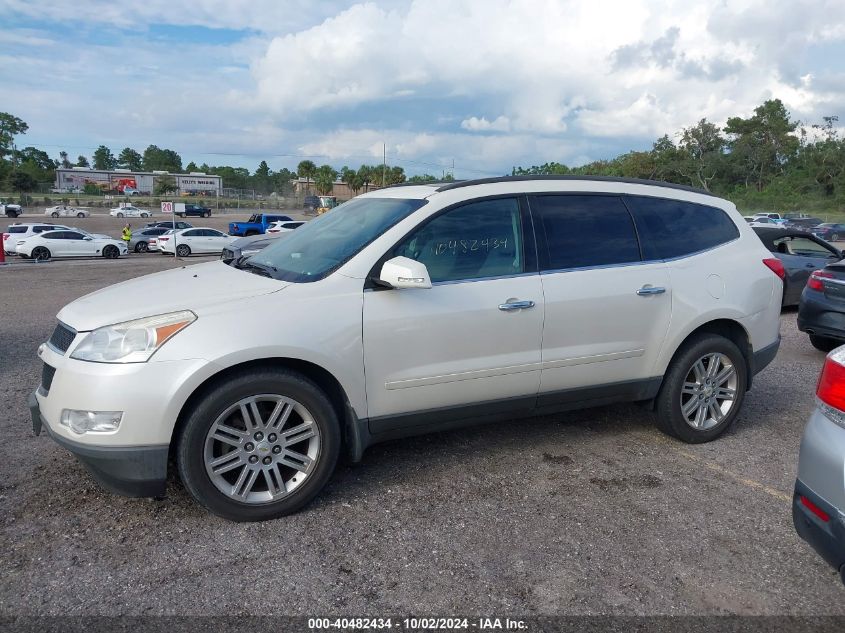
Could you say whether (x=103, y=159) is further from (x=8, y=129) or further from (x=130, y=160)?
(x=8, y=129)

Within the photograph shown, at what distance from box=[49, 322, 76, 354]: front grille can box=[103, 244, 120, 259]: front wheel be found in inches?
1004

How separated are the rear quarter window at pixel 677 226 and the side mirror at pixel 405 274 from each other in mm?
1803

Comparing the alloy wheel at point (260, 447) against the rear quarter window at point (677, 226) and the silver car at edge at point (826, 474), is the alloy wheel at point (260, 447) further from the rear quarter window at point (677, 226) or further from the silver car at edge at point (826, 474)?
the rear quarter window at point (677, 226)

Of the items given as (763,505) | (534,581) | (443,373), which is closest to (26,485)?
(443,373)

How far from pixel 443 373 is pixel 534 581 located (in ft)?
4.07

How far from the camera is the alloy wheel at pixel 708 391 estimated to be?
4.64 meters

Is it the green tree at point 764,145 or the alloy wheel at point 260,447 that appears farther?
the green tree at point 764,145

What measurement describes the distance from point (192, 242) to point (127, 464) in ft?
91.5

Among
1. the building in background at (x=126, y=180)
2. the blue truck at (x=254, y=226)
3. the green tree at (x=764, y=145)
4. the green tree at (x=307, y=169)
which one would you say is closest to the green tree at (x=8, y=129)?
the building in background at (x=126, y=180)

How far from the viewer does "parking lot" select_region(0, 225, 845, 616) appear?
287cm

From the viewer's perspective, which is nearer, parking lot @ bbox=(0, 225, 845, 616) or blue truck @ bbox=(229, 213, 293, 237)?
parking lot @ bbox=(0, 225, 845, 616)

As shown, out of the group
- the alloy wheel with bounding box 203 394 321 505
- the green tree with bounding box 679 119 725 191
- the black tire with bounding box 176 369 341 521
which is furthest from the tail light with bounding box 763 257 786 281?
the green tree with bounding box 679 119 725 191

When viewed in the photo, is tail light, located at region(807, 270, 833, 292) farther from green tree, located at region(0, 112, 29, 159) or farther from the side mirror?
green tree, located at region(0, 112, 29, 159)

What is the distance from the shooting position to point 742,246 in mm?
4883
